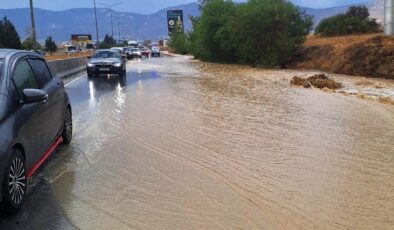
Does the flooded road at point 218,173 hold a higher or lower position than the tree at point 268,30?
lower

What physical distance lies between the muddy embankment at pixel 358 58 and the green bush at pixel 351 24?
712 inches

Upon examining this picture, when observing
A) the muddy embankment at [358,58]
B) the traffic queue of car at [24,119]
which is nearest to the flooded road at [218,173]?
the traffic queue of car at [24,119]

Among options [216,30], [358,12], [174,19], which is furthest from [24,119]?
[174,19]

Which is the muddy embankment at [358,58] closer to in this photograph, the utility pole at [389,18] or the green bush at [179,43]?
the utility pole at [389,18]

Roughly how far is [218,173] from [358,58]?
2593 cm

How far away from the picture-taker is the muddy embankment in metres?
28.9

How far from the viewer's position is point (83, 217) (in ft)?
18.1

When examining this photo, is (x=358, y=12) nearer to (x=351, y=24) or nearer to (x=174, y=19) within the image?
(x=351, y=24)

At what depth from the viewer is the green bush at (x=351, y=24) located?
56.6 m

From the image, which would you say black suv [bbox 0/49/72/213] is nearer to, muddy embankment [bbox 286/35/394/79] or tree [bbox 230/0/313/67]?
muddy embankment [bbox 286/35/394/79]

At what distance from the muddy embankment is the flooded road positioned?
16.2 m

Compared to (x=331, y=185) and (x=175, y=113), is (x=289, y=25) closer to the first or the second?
(x=175, y=113)

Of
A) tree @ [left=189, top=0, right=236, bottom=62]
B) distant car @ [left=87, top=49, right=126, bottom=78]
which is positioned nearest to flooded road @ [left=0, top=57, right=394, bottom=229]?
distant car @ [left=87, top=49, right=126, bottom=78]

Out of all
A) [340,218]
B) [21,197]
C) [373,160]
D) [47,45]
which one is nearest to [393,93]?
[373,160]
